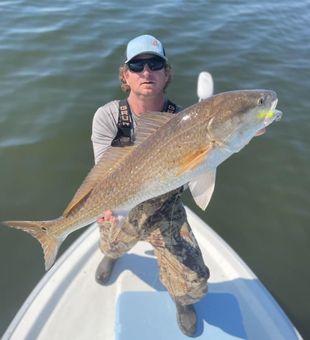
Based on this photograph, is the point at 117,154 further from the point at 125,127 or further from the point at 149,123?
the point at 125,127

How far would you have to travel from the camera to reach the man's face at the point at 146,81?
13.0 feet

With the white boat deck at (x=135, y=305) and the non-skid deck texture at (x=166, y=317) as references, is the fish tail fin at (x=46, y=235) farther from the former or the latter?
the non-skid deck texture at (x=166, y=317)

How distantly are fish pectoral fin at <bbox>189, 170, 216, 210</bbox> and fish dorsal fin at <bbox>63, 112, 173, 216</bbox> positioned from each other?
56 centimetres

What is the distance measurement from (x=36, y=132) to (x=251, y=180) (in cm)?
419

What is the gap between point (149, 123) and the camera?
3.32m

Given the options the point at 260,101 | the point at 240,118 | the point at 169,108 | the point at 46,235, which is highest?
the point at 260,101

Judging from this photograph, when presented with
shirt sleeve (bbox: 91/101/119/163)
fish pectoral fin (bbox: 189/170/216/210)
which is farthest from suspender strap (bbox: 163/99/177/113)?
fish pectoral fin (bbox: 189/170/216/210)

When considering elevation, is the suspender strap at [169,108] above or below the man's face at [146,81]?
below

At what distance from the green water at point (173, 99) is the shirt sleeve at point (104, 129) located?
97.8 inches

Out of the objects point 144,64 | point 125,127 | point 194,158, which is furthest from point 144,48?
point 194,158

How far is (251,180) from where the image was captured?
695 cm

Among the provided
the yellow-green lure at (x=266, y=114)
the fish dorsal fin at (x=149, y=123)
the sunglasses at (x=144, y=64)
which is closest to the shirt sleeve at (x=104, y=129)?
the sunglasses at (x=144, y=64)

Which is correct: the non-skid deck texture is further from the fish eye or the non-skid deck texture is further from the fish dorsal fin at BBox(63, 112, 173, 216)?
the fish eye

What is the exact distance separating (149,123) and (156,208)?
3.85 ft
